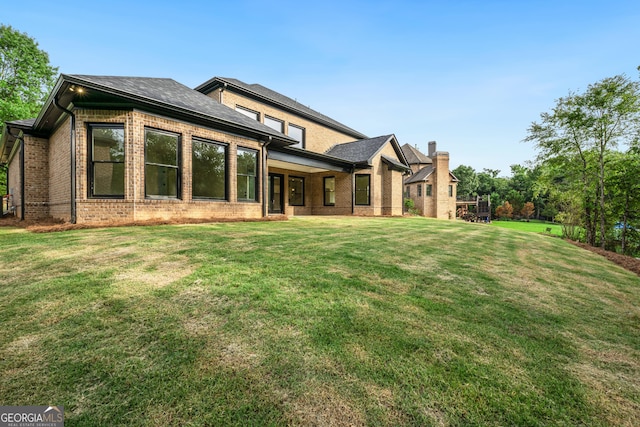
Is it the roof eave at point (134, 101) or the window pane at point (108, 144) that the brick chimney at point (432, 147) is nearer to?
the roof eave at point (134, 101)

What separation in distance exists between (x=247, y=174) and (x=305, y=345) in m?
10.2

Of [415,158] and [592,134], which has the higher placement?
[415,158]

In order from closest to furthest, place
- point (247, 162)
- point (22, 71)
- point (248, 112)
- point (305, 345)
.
Result: 1. point (305, 345)
2. point (247, 162)
3. point (248, 112)
4. point (22, 71)

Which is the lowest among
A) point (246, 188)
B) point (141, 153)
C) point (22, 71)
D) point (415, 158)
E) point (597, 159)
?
point (246, 188)

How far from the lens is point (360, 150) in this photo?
19344 millimetres

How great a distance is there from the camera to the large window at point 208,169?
971 cm

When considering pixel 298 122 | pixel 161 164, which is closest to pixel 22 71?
pixel 298 122

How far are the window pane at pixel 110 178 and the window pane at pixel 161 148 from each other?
86 centimetres

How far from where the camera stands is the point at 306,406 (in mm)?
1411

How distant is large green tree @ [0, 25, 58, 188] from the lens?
21.9m

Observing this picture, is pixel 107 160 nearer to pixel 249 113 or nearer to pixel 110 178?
pixel 110 178

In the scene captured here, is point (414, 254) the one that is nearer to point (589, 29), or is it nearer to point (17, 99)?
point (589, 29)

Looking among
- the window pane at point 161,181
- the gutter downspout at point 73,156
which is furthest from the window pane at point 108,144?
the window pane at point 161,181

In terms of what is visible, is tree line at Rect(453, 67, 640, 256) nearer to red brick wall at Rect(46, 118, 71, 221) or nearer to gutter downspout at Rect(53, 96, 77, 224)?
gutter downspout at Rect(53, 96, 77, 224)
